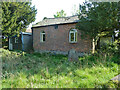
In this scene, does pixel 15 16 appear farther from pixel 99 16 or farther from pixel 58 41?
pixel 99 16

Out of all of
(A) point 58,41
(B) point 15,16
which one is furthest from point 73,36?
(B) point 15,16

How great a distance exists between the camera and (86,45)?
11.6m

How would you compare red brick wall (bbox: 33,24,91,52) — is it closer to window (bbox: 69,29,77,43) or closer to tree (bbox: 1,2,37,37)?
window (bbox: 69,29,77,43)

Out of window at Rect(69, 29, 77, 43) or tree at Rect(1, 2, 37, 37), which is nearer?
window at Rect(69, 29, 77, 43)

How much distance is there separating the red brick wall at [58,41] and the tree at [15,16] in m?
3.07

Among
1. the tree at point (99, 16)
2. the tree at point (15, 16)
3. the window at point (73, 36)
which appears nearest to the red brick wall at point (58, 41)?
the window at point (73, 36)

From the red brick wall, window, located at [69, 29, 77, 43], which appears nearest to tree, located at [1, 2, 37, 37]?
the red brick wall

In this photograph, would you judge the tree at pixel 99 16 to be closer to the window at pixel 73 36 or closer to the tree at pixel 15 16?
the window at pixel 73 36

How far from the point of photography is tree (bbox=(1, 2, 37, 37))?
14.4 meters

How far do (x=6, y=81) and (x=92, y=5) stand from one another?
834 cm

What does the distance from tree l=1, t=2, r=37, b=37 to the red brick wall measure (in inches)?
121

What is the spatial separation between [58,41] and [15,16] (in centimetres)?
738

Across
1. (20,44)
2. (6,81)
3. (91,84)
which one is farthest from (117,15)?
(20,44)

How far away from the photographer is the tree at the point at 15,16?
14.4m
